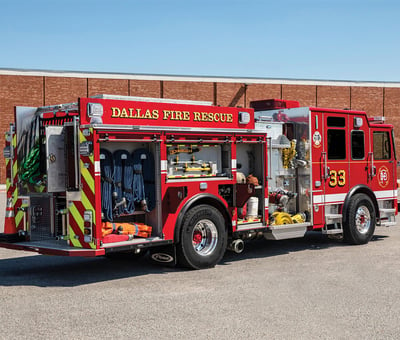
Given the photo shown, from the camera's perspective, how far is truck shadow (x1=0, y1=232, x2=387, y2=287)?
29.5 feet

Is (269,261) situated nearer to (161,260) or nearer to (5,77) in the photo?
(161,260)

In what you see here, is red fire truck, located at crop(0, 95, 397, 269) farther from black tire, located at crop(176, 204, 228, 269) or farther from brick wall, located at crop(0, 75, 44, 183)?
brick wall, located at crop(0, 75, 44, 183)

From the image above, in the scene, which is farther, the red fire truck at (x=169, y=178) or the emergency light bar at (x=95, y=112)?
the red fire truck at (x=169, y=178)

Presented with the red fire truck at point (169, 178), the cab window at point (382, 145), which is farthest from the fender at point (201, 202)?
the cab window at point (382, 145)

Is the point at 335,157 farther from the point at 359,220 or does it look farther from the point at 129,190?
the point at 129,190

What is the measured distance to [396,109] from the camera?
49.0m

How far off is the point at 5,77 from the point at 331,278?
3450 cm

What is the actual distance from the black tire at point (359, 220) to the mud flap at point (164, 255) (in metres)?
4.23

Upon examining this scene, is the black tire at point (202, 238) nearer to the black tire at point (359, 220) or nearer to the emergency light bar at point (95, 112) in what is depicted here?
the emergency light bar at point (95, 112)

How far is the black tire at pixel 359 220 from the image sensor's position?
12.2 metres

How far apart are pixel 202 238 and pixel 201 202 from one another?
596mm

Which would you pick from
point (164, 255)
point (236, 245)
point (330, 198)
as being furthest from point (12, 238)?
point (330, 198)

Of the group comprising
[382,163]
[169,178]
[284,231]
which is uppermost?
[382,163]

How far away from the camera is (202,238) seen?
32.7ft
